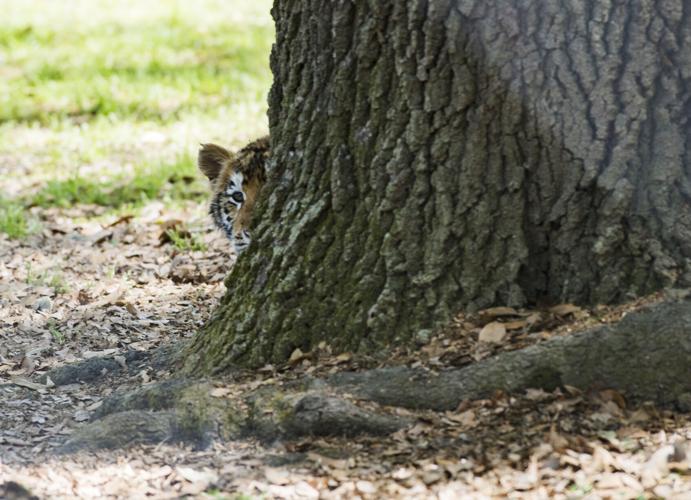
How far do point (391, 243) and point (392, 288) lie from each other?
192mm

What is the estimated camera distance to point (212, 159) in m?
7.06

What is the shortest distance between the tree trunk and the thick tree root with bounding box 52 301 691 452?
245mm

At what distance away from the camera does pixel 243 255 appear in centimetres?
505

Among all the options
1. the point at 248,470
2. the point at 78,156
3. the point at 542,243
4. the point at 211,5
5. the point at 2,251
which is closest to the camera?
the point at 248,470

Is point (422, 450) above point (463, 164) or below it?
below

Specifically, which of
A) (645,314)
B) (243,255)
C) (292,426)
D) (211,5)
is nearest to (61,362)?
(243,255)

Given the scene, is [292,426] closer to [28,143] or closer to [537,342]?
[537,342]

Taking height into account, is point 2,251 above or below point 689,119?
below

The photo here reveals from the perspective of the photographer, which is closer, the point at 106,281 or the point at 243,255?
the point at 243,255

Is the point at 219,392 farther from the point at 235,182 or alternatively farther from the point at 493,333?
the point at 235,182

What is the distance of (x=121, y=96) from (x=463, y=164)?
8.64 m

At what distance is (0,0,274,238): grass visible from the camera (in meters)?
9.77

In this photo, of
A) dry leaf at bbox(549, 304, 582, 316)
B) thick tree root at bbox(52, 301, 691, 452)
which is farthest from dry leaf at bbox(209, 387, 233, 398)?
dry leaf at bbox(549, 304, 582, 316)

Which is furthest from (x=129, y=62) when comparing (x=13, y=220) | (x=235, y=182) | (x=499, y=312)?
(x=499, y=312)
